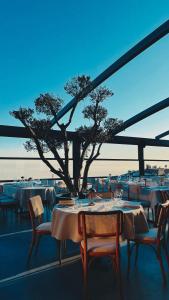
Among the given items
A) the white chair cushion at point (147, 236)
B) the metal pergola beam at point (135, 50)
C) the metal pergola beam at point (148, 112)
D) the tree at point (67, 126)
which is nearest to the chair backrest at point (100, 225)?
the white chair cushion at point (147, 236)

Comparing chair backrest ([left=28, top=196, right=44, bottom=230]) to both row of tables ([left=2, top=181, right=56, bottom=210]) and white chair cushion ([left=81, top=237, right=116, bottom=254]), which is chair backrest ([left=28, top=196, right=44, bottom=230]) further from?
row of tables ([left=2, top=181, right=56, bottom=210])

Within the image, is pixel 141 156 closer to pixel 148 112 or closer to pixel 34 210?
pixel 148 112

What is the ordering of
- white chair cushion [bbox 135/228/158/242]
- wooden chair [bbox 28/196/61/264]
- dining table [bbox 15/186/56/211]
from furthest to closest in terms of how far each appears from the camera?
dining table [bbox 15/186/56/211]
wooden chair [bbox 28/196/61/264]
white chair cushion [bbox 135/228/158/242]

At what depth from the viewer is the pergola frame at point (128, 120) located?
5.97 metres

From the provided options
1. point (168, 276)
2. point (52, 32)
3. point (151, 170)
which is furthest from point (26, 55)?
point (151, 170)

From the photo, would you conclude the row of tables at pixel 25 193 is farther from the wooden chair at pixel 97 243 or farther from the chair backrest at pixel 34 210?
the wooden chair at pixel 97 243

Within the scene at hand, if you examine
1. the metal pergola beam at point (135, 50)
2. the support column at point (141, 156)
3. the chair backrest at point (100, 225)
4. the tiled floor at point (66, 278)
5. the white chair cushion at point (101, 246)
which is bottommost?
the tiled floor at point (66, 278)

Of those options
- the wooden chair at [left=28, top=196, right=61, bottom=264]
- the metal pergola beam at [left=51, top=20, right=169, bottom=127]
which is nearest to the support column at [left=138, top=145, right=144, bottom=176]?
the metal pergola beam at [left=51, top=20, right=169, bottom=127]

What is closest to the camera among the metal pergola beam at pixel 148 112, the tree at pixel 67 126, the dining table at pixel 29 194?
the tree at pixel 67 126

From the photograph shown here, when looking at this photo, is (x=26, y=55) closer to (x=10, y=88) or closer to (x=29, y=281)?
(x=10, y=88)

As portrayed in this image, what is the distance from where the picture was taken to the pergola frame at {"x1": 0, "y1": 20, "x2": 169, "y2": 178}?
5975 mm

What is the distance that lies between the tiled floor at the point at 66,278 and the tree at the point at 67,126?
1.16 m

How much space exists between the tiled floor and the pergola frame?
1.89 metres

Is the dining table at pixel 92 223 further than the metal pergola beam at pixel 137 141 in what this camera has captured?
No
